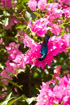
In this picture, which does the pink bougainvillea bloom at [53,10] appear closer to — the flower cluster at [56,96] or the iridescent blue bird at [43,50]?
the iridescent blue bird at [43,50]

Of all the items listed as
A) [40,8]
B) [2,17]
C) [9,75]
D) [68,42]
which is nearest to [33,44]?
[68,42]

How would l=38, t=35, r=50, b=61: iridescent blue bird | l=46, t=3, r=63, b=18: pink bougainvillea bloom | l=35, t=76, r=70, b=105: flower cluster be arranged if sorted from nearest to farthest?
1. l=35, t=76, r=70, b=105: flower cluster
2. l=38, t=35, r=50, b=61: iridescent blue bird
3. l=46, t=3, r=63, b=18: pink bougainvillea bloom

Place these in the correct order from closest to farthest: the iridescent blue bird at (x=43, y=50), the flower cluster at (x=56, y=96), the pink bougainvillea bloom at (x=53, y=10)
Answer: the flower cluster at (x=56, y=96) → the iridescent blue bird at (x=43, y=50) → the pink bougainvillea bloom at (x=53, y=10)

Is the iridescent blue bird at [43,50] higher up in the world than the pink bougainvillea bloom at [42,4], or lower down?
Answer: lower down

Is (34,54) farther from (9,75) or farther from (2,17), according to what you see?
(2,17)

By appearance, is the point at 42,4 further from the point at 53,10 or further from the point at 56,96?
the point at 56,96

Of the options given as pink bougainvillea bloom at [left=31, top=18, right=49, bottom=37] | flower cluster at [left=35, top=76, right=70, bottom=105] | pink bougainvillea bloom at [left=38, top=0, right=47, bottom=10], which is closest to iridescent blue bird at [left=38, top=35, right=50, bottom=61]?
pink bougainvillea bloom at [left=31, top=18, right=49, bottom=37]

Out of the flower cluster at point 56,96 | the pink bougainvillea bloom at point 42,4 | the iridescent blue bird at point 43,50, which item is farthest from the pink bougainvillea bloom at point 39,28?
the flower cluster at point 56,96

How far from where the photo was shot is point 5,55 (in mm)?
1854

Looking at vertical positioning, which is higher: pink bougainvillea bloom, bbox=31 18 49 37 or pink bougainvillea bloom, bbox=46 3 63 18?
pink bougainvillea bloom, bbox=46 3 63 18

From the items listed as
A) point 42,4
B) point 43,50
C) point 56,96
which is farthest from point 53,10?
point 56,96

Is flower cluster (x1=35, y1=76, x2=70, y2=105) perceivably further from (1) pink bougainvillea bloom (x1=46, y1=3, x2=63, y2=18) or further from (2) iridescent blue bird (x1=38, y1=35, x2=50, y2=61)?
(1) pink bougainvillea bloom (x1=46, y1=3, x2=63, y2=18)

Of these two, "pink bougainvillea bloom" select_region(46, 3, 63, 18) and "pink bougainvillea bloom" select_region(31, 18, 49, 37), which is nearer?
"pink bougainvillea bloom" select_region(31, 18, 49, 37)

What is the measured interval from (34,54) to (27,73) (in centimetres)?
63
